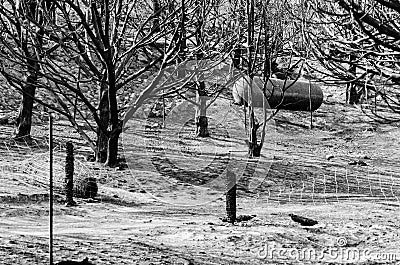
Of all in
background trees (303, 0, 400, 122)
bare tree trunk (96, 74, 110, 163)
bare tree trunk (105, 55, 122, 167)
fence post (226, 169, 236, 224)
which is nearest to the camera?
background trees (303, 0, 400, 122)

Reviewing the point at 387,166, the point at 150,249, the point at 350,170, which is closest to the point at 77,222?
the point at 150,249

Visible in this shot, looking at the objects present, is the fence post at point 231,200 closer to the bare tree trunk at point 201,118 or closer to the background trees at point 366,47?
the background trees at point 366,47

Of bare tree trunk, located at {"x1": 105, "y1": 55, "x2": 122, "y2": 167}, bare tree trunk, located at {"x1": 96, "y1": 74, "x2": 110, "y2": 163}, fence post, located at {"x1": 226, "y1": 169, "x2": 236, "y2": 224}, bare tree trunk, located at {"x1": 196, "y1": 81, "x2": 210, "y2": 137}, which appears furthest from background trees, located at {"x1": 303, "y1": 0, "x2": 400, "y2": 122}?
bare tree trunk, located at {"x1": 196, "y1": 81, "x2": 210, "y2": 137}

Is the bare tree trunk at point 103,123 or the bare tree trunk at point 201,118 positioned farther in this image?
the bare tree trunk at point 201,118

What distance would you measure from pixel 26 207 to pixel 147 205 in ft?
7.30

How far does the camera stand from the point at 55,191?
9922mm

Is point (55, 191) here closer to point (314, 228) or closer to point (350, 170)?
point (314, 228)

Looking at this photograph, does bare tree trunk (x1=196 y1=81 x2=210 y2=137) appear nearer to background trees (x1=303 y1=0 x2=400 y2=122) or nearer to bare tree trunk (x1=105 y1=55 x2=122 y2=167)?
bare tree trunk (x1=105 y1=55 x2=122 y2=167)

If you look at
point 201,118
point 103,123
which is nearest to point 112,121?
point 103,123

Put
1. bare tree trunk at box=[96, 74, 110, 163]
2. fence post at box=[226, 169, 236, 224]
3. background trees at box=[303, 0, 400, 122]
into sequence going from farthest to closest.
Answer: bare tree trunk at box=[96, 74, 110, 163] → fence post at box=[226, 169, 236, 224] → background trees at box=[303, 0, 400, 122]

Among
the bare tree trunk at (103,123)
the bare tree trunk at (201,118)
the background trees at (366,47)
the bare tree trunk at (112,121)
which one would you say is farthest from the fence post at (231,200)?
the bare tree trunk at (201,118)

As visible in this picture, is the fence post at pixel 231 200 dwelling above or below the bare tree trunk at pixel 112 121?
below

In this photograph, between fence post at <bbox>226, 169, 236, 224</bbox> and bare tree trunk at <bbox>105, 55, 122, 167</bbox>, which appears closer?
fence post at <bbox>226, 169, 236, 224</bbox>

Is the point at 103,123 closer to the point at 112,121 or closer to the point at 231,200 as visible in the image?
the point at 112,121
